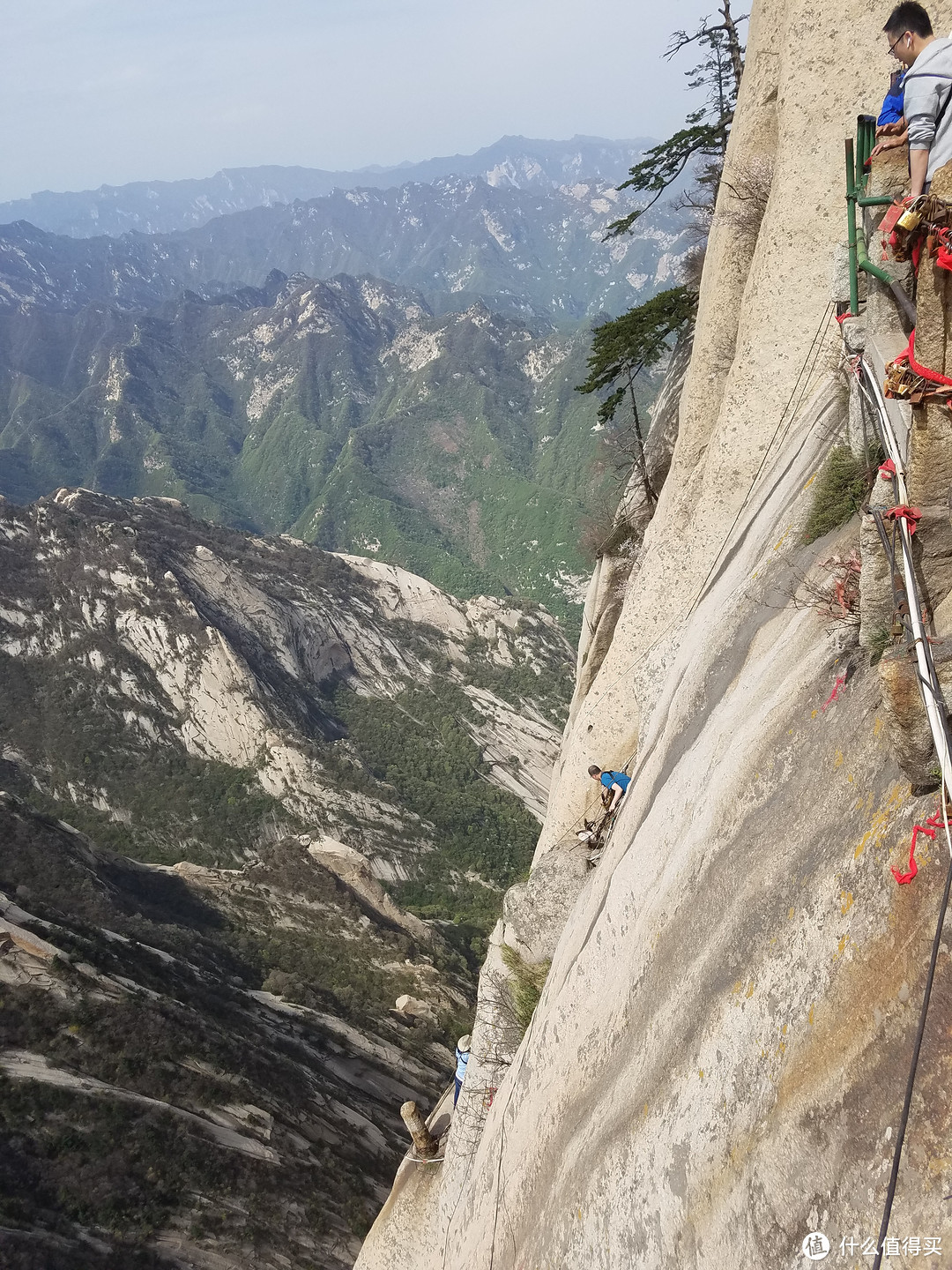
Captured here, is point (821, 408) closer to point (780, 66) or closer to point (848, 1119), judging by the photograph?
point (780, 66)

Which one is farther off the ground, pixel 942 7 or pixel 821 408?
pixel 942 7

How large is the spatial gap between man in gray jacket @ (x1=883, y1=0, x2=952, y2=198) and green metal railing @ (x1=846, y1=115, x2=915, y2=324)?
4.52 ft

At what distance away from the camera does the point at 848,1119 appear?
17.9 feet

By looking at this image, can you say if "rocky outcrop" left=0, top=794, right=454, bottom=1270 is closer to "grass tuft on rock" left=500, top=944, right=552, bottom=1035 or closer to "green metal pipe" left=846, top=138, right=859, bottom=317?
"grass tuft on rock" left=500, top=944, right=552, bottom=1035

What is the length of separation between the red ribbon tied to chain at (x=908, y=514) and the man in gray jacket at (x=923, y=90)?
2.77 metres

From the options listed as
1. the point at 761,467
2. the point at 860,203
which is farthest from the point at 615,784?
the point at 860,203

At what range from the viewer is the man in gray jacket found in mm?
5980

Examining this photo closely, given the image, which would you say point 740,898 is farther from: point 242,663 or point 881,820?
point 242,663

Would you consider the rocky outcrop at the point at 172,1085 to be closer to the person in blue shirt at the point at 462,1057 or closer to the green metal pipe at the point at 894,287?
the person in blue shirt at the point at 462,1057

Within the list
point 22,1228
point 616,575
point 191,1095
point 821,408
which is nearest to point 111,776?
point 191,1095

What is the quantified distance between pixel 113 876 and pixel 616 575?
5475 centimetres

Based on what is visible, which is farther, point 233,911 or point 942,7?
point 233,911

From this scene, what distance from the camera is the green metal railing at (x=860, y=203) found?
25.1 feet

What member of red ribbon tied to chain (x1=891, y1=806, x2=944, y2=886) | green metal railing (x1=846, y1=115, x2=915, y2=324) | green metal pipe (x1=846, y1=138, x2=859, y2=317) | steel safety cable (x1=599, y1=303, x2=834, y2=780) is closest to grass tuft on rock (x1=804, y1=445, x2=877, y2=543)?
green metal pipe (x1=846, y1=138, x2=859, y2=317)
